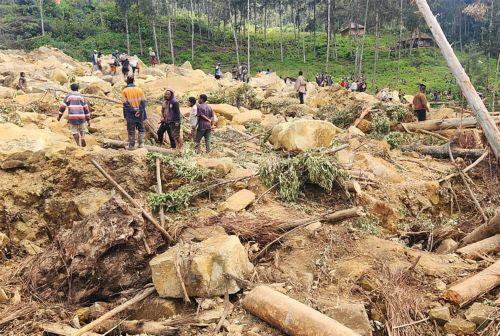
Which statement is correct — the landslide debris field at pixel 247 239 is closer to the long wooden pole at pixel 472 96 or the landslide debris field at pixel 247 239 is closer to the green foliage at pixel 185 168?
the green foliage at pixel 185 168

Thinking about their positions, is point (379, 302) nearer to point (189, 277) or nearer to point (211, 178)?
point (189, 277)

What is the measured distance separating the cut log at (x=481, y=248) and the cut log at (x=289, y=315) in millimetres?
2611

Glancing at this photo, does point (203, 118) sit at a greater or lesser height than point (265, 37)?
lesser

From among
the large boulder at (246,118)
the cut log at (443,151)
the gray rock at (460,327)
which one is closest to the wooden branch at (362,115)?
the cut log at (443,151)

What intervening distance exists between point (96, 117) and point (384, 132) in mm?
7904

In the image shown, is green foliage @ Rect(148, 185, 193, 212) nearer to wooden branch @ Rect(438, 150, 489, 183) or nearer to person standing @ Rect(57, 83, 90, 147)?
person standing @ Rect(57, 83, 90, 147)

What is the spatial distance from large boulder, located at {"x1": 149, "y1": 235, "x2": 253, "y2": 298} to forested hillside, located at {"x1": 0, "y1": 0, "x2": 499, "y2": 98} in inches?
1253

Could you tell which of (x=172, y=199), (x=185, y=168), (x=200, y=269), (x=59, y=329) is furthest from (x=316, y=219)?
(x=59, y=329)

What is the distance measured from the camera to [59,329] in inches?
171

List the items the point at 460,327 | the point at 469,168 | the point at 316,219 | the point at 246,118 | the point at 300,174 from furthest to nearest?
1. the point at 246,118
2. the point at 469,168
3. the point at 300,174
4. the point at 316,219
5. the point at 460,327

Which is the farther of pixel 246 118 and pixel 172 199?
pixel 246 118

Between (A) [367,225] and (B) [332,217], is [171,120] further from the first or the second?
(A) [367,225]

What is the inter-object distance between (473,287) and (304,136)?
519cm

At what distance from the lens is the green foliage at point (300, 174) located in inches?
276
